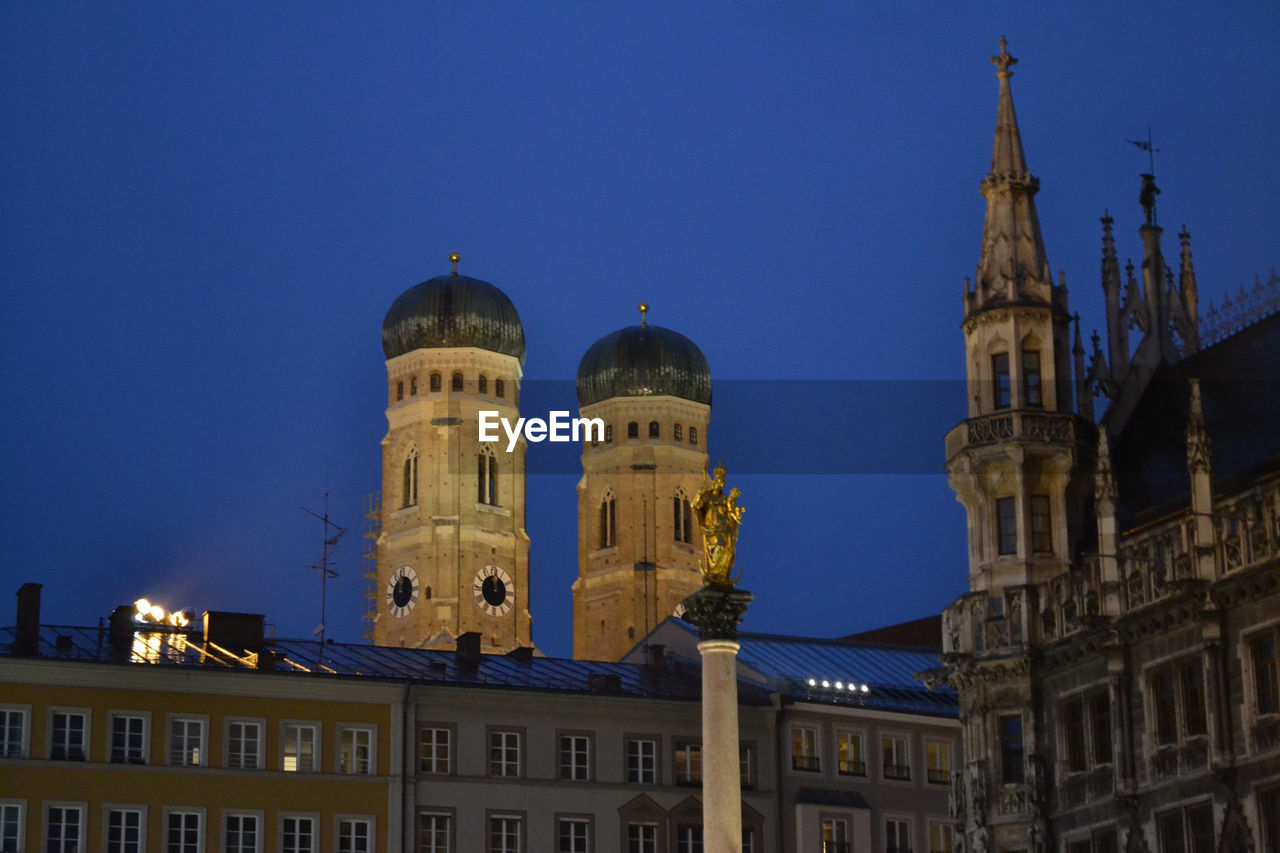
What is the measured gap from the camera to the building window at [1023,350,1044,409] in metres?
91.6

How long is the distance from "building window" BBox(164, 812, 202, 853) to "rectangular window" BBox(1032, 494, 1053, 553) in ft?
104

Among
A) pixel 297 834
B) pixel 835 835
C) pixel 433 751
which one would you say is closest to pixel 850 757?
pixel 835 835

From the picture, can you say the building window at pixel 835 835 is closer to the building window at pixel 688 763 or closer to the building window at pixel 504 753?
the building window at pixel 688 763

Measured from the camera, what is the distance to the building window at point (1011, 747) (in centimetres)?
8844

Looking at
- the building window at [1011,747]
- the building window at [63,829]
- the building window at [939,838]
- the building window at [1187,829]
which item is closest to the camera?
the building window at [1187,829]

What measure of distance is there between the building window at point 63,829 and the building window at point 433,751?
1294 cm

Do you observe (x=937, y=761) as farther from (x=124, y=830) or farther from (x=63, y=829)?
(x=63, y=829)

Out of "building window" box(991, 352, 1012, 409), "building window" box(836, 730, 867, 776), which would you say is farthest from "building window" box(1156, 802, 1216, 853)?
"building window" box(836, 730, 867, 776)

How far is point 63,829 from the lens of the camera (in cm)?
9881

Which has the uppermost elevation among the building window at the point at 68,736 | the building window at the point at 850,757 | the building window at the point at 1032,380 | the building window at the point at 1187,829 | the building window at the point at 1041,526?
the building window at the point at 1032,380

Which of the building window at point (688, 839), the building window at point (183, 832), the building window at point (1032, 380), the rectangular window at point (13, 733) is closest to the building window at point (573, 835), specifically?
the building window at point (688, 839)

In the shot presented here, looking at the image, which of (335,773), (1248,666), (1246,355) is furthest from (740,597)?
(335,773)

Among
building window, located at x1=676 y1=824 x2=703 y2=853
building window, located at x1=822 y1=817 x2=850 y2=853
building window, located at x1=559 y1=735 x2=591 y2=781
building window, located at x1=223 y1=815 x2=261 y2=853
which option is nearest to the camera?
building window, located at x1=223 y1=815 x2=261 y2=853

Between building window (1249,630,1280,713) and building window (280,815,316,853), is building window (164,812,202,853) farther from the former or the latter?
building window (1249,630,1280,713)
